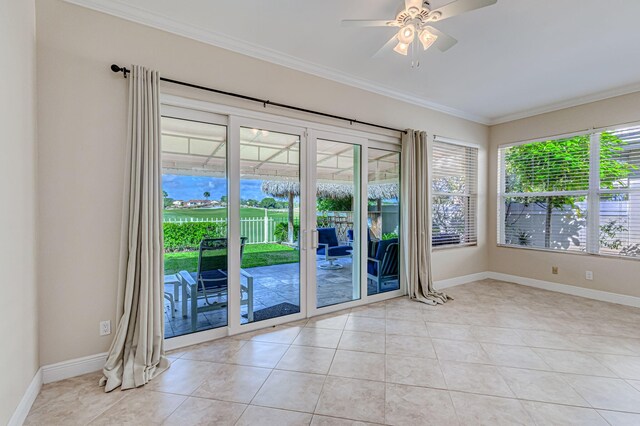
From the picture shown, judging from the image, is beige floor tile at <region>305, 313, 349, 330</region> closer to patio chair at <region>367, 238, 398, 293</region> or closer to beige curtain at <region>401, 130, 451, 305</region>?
patio chair at <region>367, 238, 398, 293</region>

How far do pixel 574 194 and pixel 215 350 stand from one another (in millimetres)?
5449

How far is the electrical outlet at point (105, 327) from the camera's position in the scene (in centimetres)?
240

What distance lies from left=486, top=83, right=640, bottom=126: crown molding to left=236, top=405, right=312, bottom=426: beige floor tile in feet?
18.2

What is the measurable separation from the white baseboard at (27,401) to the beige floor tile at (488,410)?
2674 millimetres

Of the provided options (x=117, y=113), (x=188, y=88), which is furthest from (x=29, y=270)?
(x=188, y=88)

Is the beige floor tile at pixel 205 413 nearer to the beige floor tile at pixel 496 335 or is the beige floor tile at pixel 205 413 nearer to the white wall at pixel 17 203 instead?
the white wall at pixel 17 203

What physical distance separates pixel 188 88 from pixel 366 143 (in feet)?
7.40

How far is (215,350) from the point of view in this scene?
8.90 feet

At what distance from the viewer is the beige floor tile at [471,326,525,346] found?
2.93 meters

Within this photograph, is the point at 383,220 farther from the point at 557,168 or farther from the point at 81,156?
the point at 81,156

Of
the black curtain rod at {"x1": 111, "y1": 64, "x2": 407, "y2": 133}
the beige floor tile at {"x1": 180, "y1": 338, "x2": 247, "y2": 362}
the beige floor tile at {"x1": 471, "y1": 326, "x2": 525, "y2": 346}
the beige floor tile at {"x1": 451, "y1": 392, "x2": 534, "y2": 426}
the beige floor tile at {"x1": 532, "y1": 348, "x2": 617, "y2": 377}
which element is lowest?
the beige floor tile at {"x1": 451, "y1": 392, "x2": 534, "y2": 426}

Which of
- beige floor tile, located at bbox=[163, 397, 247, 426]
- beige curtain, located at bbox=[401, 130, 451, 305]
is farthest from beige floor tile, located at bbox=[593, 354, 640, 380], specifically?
beige floor tile, located at bbox=[163, 397, 247, 426]

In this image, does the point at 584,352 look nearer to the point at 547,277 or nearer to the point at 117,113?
the point at 547,277

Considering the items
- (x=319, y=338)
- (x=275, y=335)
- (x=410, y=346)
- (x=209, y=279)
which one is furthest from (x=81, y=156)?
(x=410, y=346)
